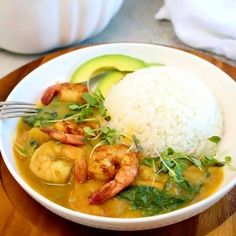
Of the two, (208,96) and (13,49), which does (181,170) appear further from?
(13,49)

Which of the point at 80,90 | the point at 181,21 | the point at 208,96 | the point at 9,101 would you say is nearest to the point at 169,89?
the point at 208,96

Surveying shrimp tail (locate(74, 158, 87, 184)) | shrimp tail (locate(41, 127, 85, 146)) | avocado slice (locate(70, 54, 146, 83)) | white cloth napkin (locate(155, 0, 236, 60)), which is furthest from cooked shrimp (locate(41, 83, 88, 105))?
white cloth napkin (locate(155, 0, 236, 60))

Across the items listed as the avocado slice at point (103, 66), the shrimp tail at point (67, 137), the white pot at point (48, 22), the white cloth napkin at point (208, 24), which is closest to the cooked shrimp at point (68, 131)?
the shrimp tail at point (67, 137)

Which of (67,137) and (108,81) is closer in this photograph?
(67,137)

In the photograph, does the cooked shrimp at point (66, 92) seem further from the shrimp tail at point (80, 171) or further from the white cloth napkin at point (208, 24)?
the white cloth napkin at point (208, 24)

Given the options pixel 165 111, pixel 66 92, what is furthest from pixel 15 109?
pixel 165 111

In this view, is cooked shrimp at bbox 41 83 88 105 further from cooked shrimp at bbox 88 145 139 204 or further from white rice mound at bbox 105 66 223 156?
cooked shrimp at bbox 88 145 139 204

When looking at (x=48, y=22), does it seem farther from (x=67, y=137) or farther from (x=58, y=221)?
(x=58, y=221)
